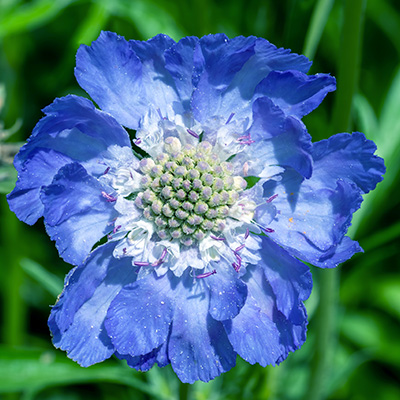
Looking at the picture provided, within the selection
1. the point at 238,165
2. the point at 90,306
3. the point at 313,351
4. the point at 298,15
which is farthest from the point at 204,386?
the point at 298,15

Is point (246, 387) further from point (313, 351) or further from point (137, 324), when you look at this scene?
point (137, 324)

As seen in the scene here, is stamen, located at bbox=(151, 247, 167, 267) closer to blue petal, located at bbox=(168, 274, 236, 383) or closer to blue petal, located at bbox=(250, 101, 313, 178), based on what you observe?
blue petal, located at bbox=(168, 274, 236, 383)

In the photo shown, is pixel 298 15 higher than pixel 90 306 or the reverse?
higher

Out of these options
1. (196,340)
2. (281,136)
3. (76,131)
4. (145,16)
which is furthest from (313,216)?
(145,16)

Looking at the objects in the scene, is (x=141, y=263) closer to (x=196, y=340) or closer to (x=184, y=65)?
(x=196, y=340)

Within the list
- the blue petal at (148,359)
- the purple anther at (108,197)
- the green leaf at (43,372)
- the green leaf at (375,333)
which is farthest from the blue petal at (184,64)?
the green leaf at (375,333)

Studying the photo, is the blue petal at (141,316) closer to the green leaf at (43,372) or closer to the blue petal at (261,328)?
the blue petal at (261,328)

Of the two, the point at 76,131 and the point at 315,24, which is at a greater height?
the point at 315,24
